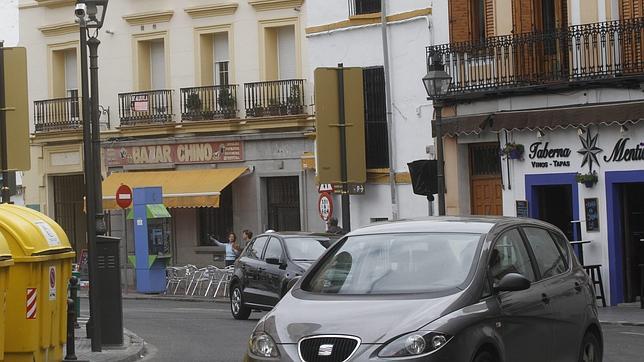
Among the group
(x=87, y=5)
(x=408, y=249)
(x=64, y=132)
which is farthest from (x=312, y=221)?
(x=408, y=249)

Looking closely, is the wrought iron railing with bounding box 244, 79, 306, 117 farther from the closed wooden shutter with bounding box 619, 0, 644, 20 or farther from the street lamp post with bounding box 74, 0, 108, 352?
the street lamp post with bounding box 74, 0, 108, 352

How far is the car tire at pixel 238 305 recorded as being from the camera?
25.7 metres

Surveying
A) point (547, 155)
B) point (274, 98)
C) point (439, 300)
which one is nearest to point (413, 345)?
point (439, 300)

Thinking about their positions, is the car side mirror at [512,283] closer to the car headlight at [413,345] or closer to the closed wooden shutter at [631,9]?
the car headlight at [413,345]

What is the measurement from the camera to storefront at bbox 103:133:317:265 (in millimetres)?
38625

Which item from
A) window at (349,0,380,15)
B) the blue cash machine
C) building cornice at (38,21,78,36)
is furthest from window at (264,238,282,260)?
building cornice at (38,21,78,36)

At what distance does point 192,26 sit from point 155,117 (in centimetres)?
283

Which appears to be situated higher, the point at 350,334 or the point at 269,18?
the point at 269,18

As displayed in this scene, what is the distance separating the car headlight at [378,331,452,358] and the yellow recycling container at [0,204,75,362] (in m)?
6.01

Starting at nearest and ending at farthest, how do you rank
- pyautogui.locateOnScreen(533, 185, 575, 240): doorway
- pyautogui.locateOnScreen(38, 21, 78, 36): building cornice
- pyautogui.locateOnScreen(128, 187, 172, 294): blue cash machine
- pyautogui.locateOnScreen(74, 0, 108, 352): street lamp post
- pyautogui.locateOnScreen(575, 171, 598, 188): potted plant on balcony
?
pyautogui.locateOnScreen(74, 0, 108, 352): street lamp post, pyautogui.locateOnScreen(575, 171, 598, 188): potted plant on balcony, pyautogui.locateOnScreen(533, 185, 575, 240): doorway, pyautogui.locateOnScreen(128, 187, 172, 294): blue cash machine, pyautogui.locateOnScreen(38, 21, 78, 36): building cornice

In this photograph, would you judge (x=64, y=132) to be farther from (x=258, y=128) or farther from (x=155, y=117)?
(x=258, y=128)

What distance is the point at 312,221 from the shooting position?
38.1 meters

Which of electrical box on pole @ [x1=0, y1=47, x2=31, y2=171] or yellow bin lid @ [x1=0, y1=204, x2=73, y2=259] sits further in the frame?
electrical box on pole @ [x1=0, y1=47, x2=31, y2=171]

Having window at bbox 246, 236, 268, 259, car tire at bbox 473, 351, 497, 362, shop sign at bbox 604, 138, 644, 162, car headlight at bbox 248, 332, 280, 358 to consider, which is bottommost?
car tire at bbox 473, 351, 497, 362
